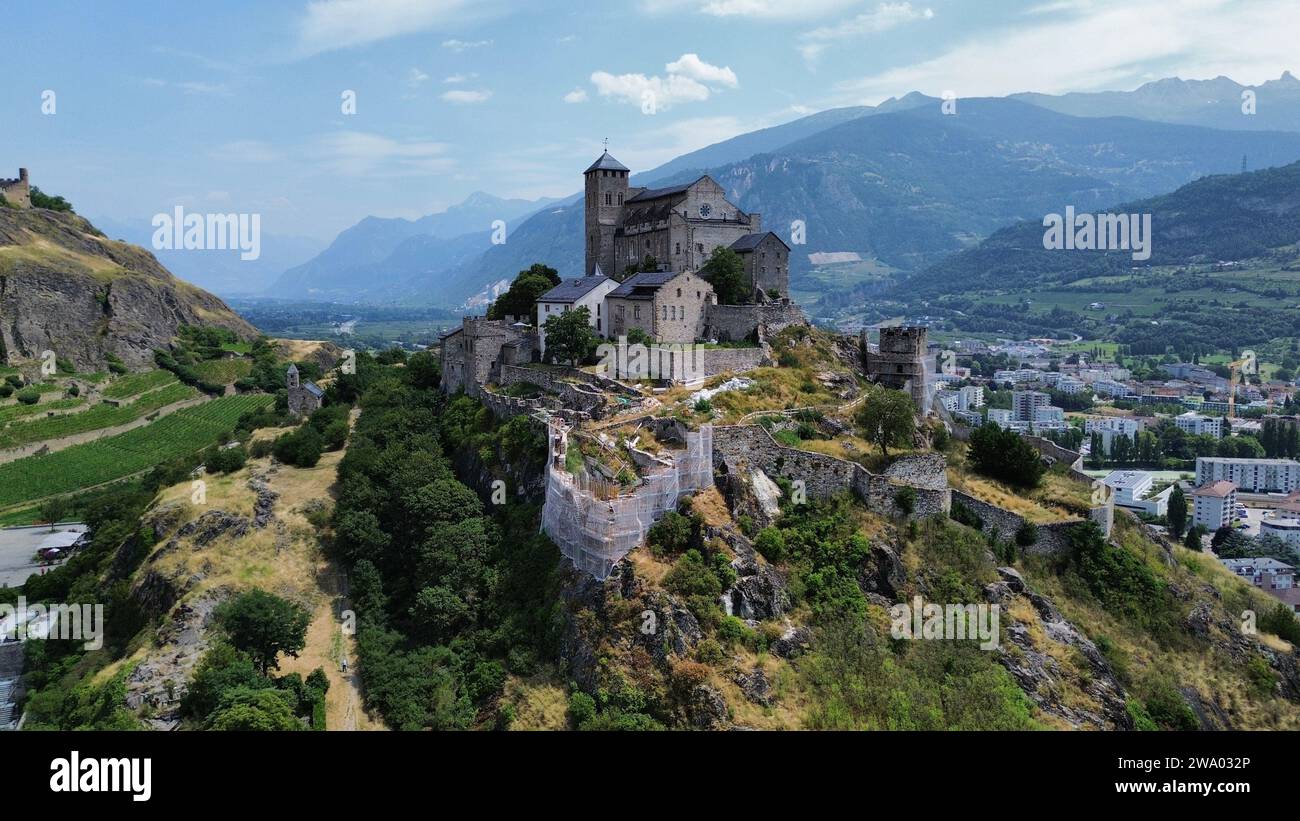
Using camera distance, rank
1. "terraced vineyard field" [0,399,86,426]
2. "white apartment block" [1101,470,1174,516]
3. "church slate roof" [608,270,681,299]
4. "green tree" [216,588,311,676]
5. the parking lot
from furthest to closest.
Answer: "white apartment block" [1101,470,1174,516]
"terraced vineyard field" [0,399,86,426]
the parking lot
"church slate roof" [608,270,681,299]
"green tree" [216,588,311,676]

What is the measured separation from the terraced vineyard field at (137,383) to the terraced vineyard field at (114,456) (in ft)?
27.1

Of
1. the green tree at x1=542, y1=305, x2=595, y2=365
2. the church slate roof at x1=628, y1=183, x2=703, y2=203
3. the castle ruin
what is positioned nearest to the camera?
the castle ruin

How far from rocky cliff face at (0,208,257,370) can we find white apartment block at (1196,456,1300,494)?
117 metres

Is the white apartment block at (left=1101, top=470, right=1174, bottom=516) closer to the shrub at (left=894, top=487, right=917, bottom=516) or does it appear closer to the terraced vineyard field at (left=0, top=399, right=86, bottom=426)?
the shrub at (left=894, top=487, right=917, bottom=516)

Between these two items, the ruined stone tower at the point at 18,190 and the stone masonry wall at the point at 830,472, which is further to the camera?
the ruined stone tower at the point at 18,190

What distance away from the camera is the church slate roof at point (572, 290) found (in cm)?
5247

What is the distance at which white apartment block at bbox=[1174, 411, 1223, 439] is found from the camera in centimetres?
11838

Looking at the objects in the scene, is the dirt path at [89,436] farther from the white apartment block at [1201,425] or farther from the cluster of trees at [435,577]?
the white apartment block at [1201,425]

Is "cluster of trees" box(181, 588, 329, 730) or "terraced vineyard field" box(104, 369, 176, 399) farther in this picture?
"terraced vineyard field" box(104, 369, 176, 399)

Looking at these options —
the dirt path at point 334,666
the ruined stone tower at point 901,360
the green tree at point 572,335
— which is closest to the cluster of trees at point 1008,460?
the ruined stone tower at point 901,360

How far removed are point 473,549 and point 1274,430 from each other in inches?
4419

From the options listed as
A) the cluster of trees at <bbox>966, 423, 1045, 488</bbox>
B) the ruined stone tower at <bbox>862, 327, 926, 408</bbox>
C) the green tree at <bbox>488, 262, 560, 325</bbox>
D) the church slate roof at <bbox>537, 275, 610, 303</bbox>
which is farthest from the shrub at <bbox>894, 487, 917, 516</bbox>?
the green tree at <bbox>488, 262, 560, 325</bbox>

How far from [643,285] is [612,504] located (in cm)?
2137
